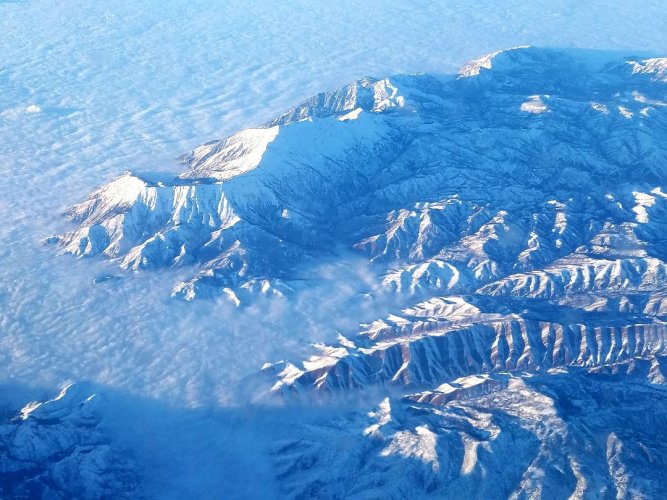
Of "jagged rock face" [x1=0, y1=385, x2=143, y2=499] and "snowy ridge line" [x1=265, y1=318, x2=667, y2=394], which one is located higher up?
"jagged rock face" [x1=0, y1=385, x2=143, y2=499]

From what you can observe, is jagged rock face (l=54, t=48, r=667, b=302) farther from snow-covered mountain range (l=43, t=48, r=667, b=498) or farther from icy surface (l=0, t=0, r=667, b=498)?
icy surface (l=0, t=0, r=667, b=498)

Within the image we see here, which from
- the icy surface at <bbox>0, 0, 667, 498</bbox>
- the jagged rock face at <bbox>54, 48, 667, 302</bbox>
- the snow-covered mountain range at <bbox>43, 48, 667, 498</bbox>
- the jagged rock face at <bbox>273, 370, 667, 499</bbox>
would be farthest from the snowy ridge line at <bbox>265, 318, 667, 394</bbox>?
the jagged rock face at <bbox>54, 48, 667, 302</bbox>

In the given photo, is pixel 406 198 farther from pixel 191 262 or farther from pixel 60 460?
pixel 60 460

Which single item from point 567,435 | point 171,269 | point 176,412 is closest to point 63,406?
point 176,412

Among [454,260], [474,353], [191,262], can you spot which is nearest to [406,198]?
[454,260]

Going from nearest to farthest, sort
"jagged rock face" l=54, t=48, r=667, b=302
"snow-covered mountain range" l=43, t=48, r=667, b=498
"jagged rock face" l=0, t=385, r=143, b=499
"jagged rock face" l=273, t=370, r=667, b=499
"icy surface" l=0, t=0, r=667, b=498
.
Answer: "jagged rock face" l=273, t=370, r=667, b=499 → "jagged rock face" l=0, t=385, r=143, b=499 → "snow-covered mountain range" l=43, t=48, r=667, b=498 → "icy surface" l=0, t=0, r=667, b=498 → "jagged rock face" l=54, t=48, r=667, b=302

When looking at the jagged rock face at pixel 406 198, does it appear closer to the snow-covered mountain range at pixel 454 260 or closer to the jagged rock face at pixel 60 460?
the snow-covered mountain range at pixel 454 260


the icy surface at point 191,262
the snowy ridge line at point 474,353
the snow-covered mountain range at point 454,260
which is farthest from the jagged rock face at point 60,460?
the snowy ridge line at point 474,353
